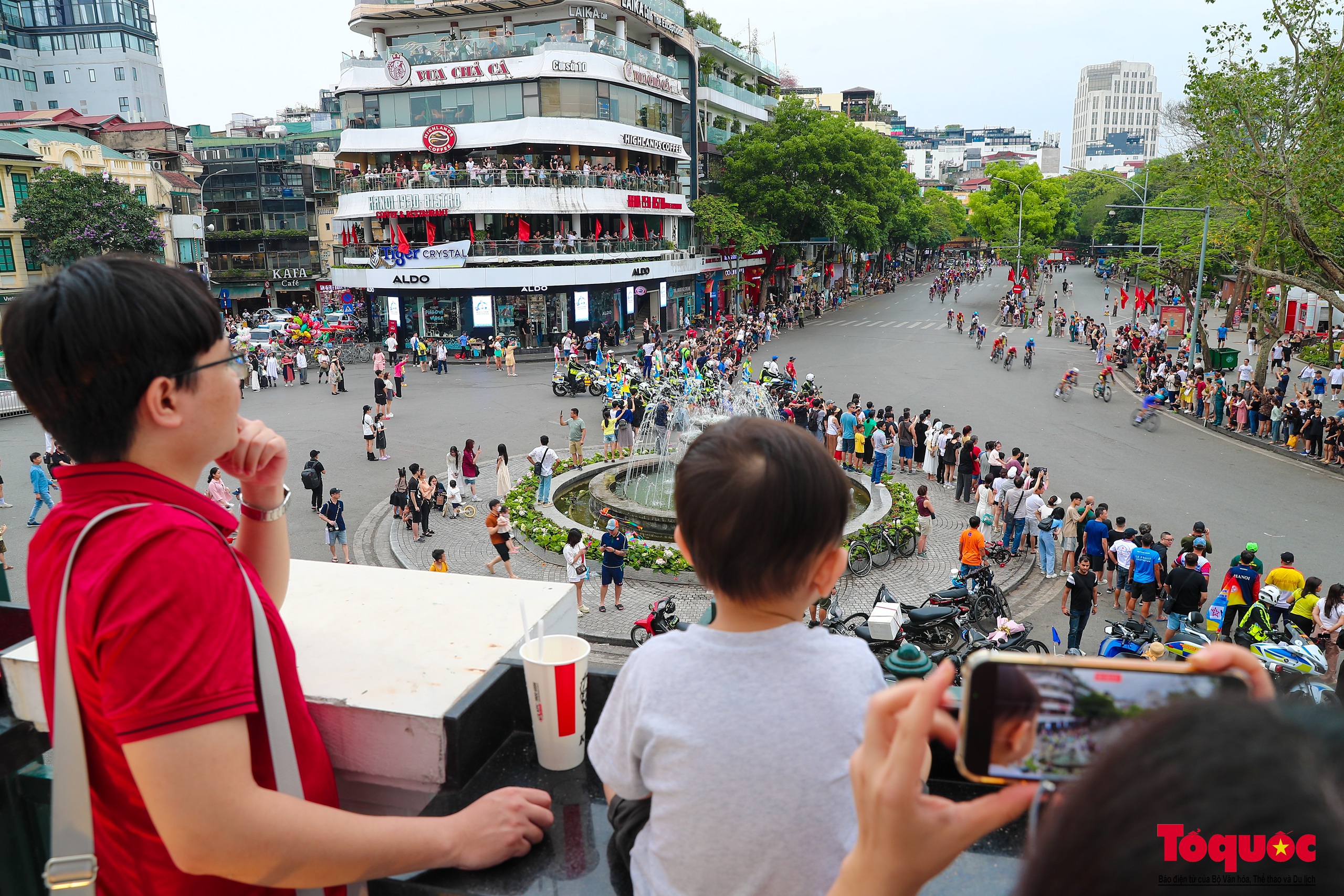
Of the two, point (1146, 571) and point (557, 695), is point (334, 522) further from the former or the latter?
point (557, 695)

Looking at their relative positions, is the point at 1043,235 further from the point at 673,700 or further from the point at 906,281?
the point at 673,700

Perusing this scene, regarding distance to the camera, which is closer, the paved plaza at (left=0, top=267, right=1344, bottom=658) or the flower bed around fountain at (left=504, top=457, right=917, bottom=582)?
the flower bed around fountain at (left=504, top=457, right=917, bottom=582)

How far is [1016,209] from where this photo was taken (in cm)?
6806

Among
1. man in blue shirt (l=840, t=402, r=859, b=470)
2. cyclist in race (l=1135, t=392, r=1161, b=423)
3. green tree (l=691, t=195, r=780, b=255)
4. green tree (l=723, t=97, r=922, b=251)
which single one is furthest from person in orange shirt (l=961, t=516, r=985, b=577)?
green tree (l=723, t=97, r=922, b=251)

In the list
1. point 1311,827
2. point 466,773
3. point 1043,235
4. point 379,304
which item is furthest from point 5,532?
point 1043,235

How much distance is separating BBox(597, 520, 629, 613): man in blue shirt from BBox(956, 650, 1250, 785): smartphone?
10.6 m

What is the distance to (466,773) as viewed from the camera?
2201 millimetres

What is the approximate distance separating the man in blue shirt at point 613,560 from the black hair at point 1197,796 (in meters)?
10.9

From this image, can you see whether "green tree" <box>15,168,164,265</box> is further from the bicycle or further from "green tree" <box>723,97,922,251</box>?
the bicycle

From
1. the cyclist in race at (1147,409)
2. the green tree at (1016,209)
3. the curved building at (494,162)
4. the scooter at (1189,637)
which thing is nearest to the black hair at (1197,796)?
the scooter at (1189,637)

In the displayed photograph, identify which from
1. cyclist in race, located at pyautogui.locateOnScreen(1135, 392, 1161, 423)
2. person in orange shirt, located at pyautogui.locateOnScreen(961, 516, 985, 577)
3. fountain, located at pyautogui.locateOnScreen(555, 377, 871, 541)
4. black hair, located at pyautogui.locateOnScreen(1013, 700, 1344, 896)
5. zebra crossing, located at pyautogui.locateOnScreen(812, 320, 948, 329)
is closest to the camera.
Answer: black hair, located at pyautogui.locateOnScreen(1013, 700, 1344, 896)

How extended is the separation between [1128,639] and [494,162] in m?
31.8

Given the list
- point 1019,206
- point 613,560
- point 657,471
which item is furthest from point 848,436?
point 1019,206

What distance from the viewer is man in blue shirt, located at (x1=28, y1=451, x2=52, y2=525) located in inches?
575
